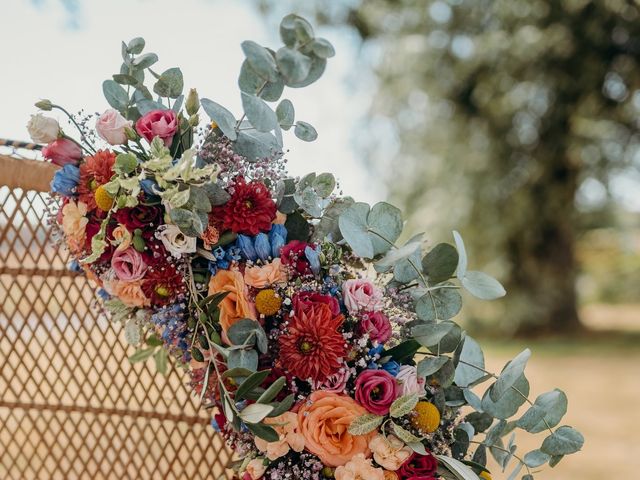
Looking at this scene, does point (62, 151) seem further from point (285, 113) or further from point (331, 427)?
point (331, 427)

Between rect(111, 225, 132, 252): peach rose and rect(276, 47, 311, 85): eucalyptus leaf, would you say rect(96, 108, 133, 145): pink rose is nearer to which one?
rect(111, 225, 132, 252): peach rose

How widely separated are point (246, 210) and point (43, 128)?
275 mm

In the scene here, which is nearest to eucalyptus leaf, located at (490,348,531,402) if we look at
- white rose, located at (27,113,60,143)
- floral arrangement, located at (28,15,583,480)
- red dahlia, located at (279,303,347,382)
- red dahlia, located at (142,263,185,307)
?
floral arrangement, located at (28,15,583,480)

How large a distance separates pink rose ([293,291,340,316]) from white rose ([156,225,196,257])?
0.14 meters

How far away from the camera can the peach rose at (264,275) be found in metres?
0.87

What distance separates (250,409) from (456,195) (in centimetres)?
606

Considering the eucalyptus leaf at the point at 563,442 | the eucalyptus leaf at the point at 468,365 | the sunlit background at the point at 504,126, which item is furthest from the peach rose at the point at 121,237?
the sunlit background at the point at 504,126

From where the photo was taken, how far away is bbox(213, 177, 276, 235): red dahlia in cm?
87

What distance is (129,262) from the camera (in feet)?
2.87

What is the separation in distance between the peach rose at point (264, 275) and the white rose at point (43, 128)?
30 cm

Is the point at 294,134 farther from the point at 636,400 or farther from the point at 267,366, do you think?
the point at 636,400

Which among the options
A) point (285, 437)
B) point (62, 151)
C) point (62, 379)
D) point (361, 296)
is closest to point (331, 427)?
point (285, 437)

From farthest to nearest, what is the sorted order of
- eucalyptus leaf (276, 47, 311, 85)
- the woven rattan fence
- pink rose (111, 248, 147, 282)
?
the woven rattan fence
pink rose (111, 248, 147, 282)
eucalyptus leaf (276, 47, 311, 85)

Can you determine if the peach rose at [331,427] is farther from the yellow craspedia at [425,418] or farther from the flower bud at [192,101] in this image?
the flower bud at [192,101]
